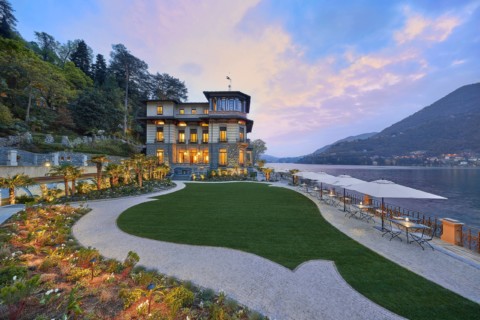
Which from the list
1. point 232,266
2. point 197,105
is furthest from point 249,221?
point 197,105

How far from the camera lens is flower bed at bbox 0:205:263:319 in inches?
144

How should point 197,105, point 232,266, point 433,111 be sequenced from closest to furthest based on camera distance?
point 232,266 → point 197,105 → point 433,111

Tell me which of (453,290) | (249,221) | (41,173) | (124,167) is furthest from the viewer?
(124,167)

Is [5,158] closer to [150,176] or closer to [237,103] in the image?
[150,176]

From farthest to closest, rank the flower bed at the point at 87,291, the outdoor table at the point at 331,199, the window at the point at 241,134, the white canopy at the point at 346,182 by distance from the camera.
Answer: the window at the point at 241,134 < the outdoor table at the point at 331,199 < the white canopy at the point at 346,182 < the flower bed at the point at 87,291

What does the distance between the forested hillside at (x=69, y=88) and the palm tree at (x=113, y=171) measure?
1346 centimetres

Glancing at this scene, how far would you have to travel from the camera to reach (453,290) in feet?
16.2

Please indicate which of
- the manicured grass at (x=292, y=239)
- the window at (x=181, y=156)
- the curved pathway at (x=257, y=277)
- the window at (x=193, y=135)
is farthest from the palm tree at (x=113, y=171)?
the window at (x=193, y=135)

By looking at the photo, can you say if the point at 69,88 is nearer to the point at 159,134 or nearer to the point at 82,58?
the point at 159,134

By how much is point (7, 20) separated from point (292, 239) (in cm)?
6758

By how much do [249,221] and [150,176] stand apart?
72.0 feet

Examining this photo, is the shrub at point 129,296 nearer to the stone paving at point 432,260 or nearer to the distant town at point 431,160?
the stone paving at point 432,260

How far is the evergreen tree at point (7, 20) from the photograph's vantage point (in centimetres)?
3744

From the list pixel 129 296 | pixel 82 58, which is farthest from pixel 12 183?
pixel 82 58
